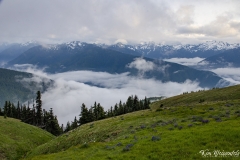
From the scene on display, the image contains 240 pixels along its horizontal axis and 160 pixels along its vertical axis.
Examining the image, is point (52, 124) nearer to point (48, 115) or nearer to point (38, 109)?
point (48, 115)

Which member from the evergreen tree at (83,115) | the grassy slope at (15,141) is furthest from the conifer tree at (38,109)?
the grassy slope at (15,141)

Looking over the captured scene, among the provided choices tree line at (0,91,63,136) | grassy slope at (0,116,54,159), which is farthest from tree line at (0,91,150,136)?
grassy slope at (0,116,54,159)

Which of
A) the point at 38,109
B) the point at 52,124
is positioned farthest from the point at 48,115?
the point at 38,109

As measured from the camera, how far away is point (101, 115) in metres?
109

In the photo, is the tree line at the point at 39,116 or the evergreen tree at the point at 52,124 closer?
the tree line at the point at 39,116

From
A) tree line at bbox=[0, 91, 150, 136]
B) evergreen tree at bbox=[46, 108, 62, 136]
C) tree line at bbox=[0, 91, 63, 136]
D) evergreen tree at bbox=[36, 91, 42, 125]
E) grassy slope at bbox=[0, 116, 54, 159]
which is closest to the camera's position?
grassy slope at bbox=[0, 116, 54, 159]

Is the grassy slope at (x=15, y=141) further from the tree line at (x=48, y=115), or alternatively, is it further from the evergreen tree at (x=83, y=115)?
the tree line at (x=48, y=115)

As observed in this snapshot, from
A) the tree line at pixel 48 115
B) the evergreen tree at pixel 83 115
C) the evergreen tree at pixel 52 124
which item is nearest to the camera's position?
the evergreen tree at pixel 83 115

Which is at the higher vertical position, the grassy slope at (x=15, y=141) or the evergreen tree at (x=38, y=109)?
the evergreen tree at (x=38, y=109)

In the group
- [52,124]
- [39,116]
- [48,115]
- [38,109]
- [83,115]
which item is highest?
Result: [38,109]

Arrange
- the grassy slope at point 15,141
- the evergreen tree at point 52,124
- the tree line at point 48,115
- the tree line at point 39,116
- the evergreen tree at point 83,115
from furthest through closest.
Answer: the evergreen tree at point 52,124 → the tree line at point 39,116 → the tree line at point 48,115 → the evergreen tree at point 83,115 → the grassy slope at point 15,141

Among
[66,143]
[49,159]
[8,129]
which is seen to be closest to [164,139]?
[49,159]

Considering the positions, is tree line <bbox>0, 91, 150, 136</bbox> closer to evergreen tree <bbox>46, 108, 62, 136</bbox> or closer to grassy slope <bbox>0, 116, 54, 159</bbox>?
evergreen tree <bbox>46, 108, 62, 136</bbox>

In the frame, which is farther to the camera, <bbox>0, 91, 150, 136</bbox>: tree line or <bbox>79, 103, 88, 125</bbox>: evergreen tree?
<bbox>0, 91, 150, 136</bbox>: tree line
